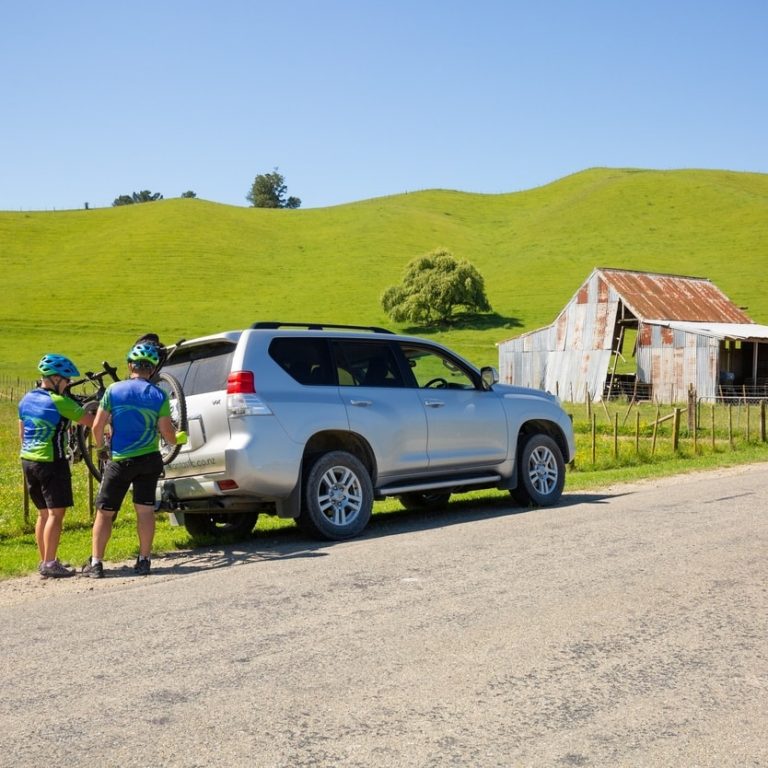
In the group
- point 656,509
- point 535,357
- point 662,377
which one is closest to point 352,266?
point 535,357

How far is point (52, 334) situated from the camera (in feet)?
231

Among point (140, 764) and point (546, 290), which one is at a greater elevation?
point (546, 290)

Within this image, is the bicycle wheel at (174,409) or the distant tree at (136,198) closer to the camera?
the bicycle wheel at (174,409)

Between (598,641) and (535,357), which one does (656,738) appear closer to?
(598,641)

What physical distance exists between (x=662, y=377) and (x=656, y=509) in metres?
32.6

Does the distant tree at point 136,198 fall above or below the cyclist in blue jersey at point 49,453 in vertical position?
above

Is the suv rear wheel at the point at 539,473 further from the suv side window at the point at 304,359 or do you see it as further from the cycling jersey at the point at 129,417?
the cycling jersey at the point at 129,417

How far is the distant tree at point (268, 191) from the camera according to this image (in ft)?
544

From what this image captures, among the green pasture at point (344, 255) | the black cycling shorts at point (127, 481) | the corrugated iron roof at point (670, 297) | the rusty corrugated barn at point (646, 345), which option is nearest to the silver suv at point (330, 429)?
the black cycling shorts at point (127, 481)

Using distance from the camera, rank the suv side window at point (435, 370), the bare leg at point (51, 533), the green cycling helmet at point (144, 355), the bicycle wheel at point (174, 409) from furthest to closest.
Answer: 1. the suv side window at point (435, 370)
2. the bicycle wheel at point (174, 409)
3. the green cycling helmet at point (144, 355)
4. the bare leg at point (51, 533)

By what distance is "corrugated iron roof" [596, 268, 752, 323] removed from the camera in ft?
142

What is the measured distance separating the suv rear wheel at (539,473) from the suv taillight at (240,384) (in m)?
3.85

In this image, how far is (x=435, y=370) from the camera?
10508 mm

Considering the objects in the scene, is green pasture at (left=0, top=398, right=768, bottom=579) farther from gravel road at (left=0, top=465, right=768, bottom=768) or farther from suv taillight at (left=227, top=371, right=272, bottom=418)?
suv taillight at (left=227, top=371, right=272, bottom=418)
